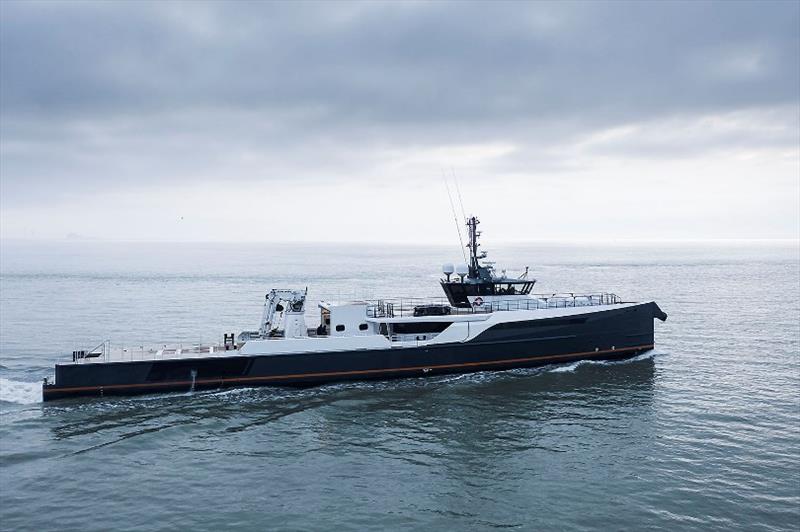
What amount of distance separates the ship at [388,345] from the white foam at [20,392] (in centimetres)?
87

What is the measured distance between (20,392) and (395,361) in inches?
722

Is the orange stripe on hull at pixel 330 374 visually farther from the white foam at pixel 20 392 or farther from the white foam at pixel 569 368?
the white foam at pixel 20 392

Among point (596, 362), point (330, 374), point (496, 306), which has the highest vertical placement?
point (496, 306)

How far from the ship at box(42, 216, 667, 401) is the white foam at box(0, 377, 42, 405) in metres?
0.87

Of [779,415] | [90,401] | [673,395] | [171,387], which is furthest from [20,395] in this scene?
[779,415]

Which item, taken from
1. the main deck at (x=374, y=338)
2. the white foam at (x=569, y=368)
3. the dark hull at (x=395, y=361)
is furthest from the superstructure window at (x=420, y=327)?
the white foam at (x=569, y=368)

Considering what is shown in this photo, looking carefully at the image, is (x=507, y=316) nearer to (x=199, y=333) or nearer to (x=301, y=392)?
(x=301, y=392)

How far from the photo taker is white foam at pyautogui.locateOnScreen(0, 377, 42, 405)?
85.8 feet

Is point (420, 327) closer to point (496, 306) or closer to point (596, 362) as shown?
point (496, 306)

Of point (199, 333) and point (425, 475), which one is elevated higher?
point (199, 333)

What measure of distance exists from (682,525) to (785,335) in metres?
33.0

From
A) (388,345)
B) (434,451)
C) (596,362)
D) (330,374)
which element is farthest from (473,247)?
(434,451)

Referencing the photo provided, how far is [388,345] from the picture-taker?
30.5 m

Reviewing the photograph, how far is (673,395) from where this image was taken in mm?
27078
